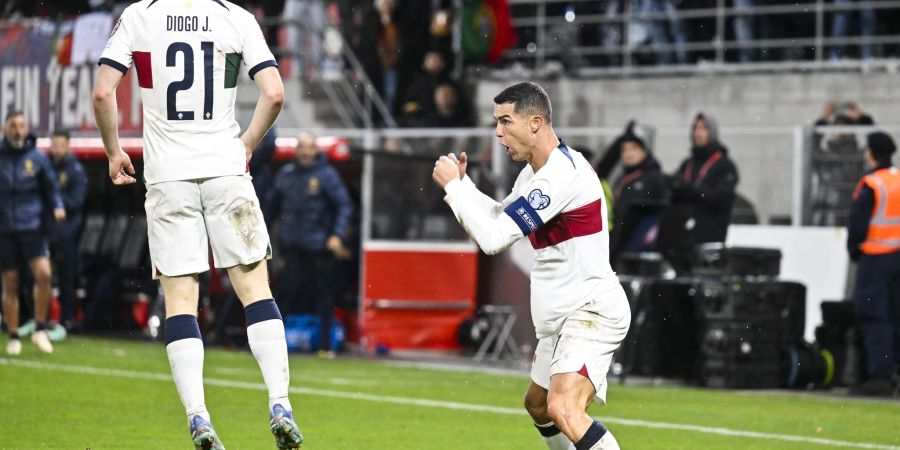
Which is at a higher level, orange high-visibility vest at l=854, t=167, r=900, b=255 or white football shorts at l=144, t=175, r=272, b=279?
white football shorts at l=144, t=175, r=272, b=279

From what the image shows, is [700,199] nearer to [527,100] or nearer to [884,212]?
[884,212]

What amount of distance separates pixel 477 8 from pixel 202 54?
45.1ft

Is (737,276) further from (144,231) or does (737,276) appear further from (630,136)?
(144,231)

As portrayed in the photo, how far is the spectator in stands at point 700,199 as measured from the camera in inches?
607

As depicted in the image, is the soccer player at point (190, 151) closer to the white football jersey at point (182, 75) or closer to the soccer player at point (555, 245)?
the white football jersey at point (182, 75)

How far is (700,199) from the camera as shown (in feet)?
50.5

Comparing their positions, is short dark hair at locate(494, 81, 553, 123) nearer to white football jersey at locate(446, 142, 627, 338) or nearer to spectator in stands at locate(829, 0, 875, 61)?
white football jersey at locate(446, 142, 627, 338)

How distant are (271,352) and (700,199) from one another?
26.5 ft

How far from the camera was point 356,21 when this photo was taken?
73.3 feet

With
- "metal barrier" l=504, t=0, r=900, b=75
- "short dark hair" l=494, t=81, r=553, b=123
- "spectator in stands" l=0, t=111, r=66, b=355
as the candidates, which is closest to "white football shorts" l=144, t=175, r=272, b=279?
"short dark hair" l=494, t=81, r=553, b=123

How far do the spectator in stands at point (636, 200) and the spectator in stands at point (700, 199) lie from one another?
391mm

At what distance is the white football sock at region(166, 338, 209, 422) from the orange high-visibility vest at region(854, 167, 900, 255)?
8292mm

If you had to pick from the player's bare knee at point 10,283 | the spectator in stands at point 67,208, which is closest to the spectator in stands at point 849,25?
the spectator in stands at point 67,208

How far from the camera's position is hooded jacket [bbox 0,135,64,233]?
1708cm
